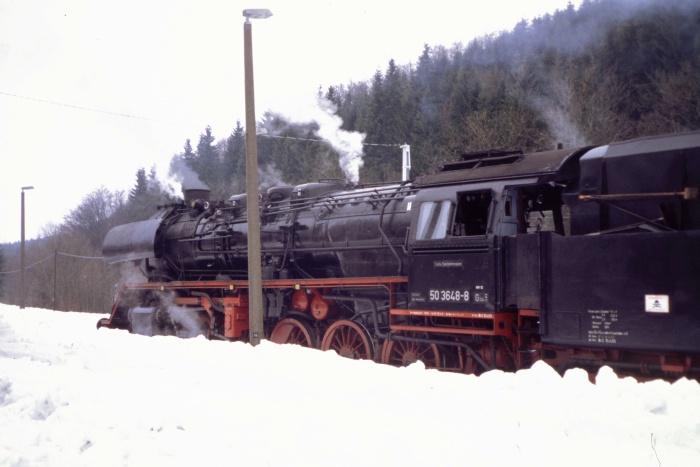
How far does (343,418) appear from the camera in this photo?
584 centimetres

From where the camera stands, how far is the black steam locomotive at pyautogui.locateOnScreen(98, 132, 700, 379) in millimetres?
7523

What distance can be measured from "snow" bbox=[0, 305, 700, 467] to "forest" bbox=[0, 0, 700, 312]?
40.9ft

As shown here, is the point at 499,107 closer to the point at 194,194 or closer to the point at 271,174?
the point at 271,174

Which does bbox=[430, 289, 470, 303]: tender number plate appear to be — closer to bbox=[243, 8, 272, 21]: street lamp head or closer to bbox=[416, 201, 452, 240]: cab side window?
bbox=[416, 201, 452, 240]: cab side window

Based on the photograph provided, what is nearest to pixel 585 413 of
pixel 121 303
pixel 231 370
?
pixel 231 370

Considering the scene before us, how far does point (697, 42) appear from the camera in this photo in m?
25.2

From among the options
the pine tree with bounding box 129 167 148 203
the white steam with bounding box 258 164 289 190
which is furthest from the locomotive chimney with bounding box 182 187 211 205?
the pine tree with bounding box 129 167 148 203

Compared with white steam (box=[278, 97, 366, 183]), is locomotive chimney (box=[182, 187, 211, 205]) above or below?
below

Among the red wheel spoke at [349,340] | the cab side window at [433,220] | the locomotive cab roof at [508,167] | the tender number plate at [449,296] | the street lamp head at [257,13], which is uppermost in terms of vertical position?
the street lamp head at [257,13]

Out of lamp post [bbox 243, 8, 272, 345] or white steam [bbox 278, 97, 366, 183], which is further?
white steam [bbox 278, 97, 366, 183]

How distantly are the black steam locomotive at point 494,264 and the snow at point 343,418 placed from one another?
4.11ft

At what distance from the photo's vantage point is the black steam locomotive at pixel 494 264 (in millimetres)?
7523

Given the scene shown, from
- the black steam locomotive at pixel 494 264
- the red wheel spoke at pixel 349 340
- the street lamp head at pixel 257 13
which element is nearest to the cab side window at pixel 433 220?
the black steam locomotive at pixel 494 264

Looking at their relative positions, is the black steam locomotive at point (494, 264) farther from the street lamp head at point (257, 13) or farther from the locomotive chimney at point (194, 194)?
the street lamp head at point (257, 13)
